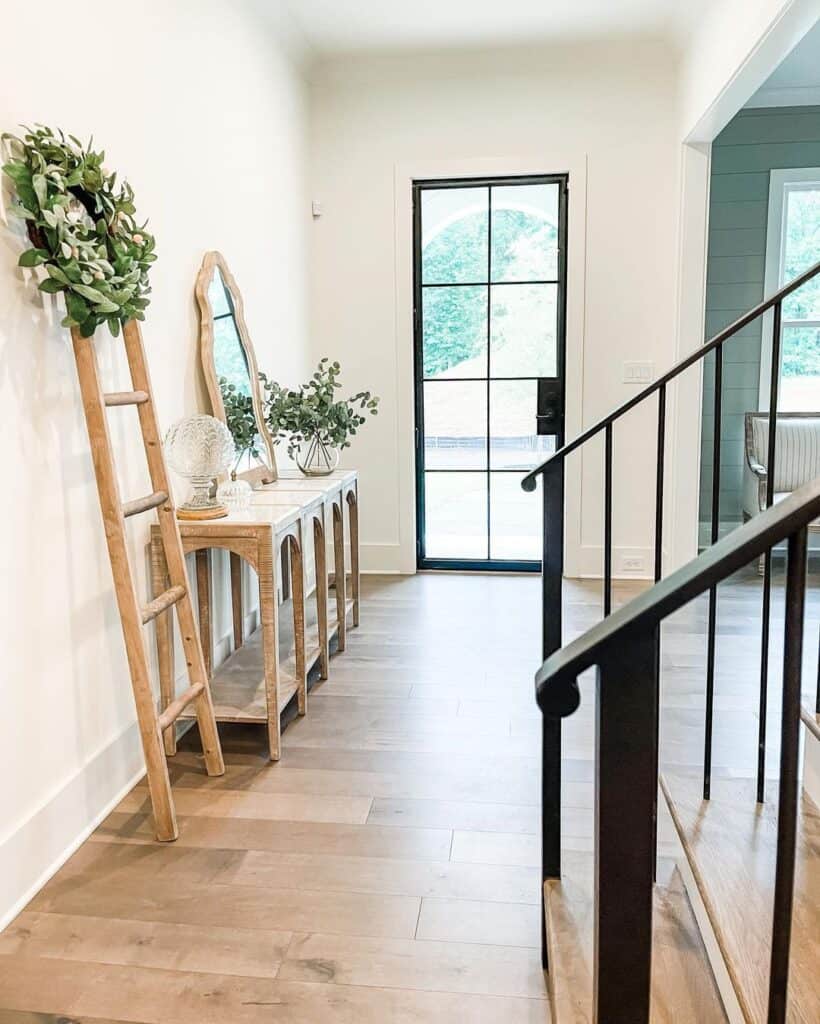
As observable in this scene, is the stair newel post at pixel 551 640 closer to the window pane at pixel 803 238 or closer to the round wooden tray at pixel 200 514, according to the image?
the round wooden tray at pixel 200 514

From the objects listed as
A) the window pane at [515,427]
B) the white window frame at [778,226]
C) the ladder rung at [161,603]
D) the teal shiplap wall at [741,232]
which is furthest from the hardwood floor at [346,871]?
the white window frame at [778,226]

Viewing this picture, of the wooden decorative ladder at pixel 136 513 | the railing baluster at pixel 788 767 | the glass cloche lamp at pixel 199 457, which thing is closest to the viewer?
the railing baluster at pixel 788 767

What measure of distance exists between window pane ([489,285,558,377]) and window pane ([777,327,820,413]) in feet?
5.41

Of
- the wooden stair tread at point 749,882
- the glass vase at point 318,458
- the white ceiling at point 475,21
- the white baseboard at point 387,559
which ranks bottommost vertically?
the white baseboard at point 387,559

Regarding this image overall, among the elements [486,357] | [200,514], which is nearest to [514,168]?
[486,357]

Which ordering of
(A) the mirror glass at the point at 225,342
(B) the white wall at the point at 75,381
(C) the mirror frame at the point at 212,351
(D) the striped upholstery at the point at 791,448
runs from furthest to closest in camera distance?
(D) the striped upholstery at the point at 791,448 < (A) the mirror glass at the point at 225,342 < (C) the mirror frame at the point at 212,351 < (B) the white wall at the point at 75,381

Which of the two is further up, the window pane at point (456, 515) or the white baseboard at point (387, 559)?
the window pane at point (456, 515)

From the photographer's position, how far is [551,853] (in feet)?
5.72

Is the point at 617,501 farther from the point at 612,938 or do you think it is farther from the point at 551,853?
the point at 612,938

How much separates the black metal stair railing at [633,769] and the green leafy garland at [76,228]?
1670 mm

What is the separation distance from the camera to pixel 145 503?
2.34 meters

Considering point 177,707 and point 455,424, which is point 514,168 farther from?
point 177,707

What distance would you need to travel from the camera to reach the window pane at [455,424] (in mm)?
4945

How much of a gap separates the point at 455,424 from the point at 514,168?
143 cm
